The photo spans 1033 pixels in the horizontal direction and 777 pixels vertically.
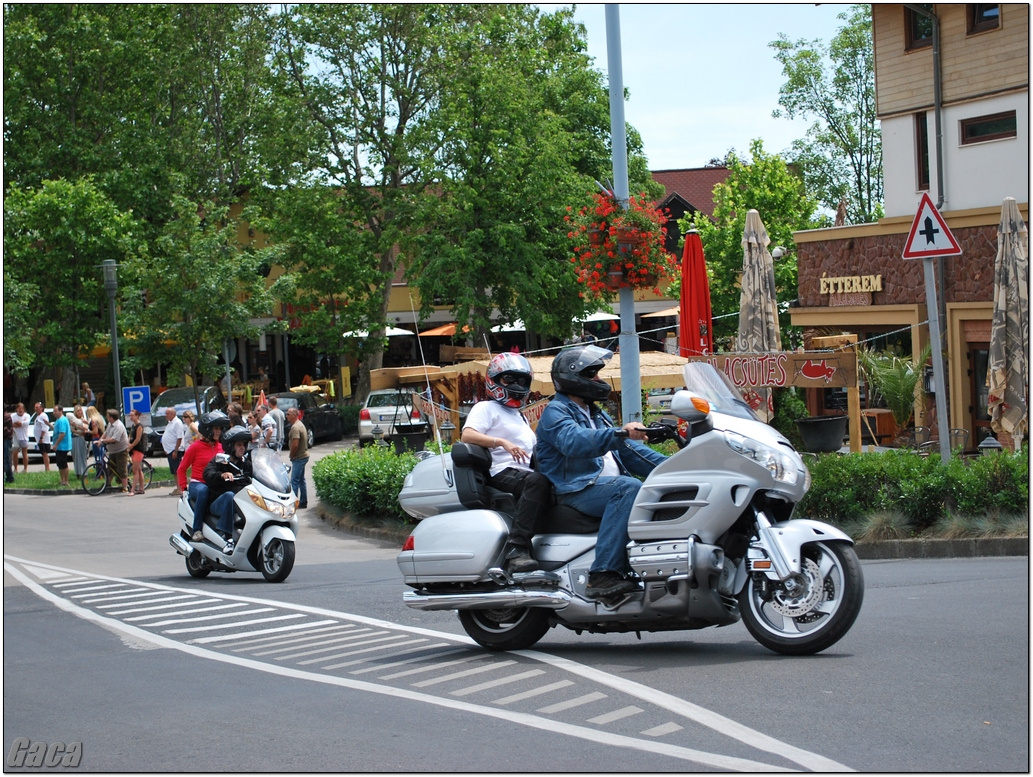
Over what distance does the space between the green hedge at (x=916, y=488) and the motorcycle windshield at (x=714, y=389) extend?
6051 mm

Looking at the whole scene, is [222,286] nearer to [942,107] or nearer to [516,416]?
[942,107]

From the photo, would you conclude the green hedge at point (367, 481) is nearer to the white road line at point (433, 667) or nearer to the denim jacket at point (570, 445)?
the white road line at point (433, 667)

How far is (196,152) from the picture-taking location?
4703cm


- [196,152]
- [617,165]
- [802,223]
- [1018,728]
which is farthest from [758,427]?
[196,152]

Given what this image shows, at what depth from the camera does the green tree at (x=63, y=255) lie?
4166 cm

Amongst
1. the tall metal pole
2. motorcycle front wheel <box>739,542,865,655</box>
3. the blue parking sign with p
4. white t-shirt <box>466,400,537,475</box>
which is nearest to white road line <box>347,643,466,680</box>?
white t-shirt <box>466,400,537,475</box>

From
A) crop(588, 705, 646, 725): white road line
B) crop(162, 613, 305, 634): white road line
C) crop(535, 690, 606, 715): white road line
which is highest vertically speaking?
crop(588, 705, 646, 725): white road line

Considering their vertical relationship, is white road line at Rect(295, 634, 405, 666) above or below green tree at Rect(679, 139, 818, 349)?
below

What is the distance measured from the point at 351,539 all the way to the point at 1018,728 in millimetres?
13100

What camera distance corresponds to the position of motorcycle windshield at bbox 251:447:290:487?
13602mm

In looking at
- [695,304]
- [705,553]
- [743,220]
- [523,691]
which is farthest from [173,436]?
[743,220]

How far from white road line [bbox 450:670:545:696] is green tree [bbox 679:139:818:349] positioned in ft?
119

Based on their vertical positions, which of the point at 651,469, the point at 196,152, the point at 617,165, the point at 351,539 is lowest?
the point at 351,539

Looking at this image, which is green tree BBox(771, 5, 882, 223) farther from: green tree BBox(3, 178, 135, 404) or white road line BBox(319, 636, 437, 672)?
white road line BBox(319, 636, 437, 672)
